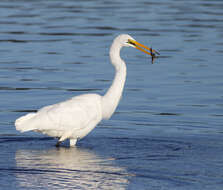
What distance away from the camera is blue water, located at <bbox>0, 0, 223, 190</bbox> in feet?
29.7

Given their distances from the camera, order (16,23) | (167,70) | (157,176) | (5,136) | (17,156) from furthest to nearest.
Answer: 1. (16,23)
2. (167,70)
3. (5,136)
4. (17,156)
5. (157,176)

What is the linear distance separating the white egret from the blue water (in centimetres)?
32

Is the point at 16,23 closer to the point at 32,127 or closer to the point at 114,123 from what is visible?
the point at 114,123

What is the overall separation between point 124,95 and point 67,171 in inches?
211

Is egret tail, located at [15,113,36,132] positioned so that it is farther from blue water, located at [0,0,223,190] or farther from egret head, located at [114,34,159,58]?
egret head, located at [114,34,159,58]

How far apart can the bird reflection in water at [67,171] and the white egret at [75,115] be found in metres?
0.32

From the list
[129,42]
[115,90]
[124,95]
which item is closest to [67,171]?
[115,90]

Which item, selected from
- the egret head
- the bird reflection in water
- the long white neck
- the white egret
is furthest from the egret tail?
the egret head

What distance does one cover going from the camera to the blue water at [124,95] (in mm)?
9039

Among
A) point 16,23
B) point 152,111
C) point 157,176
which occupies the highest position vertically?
point 16,23

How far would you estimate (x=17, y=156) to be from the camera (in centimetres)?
996

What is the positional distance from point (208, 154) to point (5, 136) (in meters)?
3.57

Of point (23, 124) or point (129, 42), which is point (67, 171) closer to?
point (23, 124)

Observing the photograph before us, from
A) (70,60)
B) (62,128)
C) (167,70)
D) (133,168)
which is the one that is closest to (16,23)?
(70,60)
